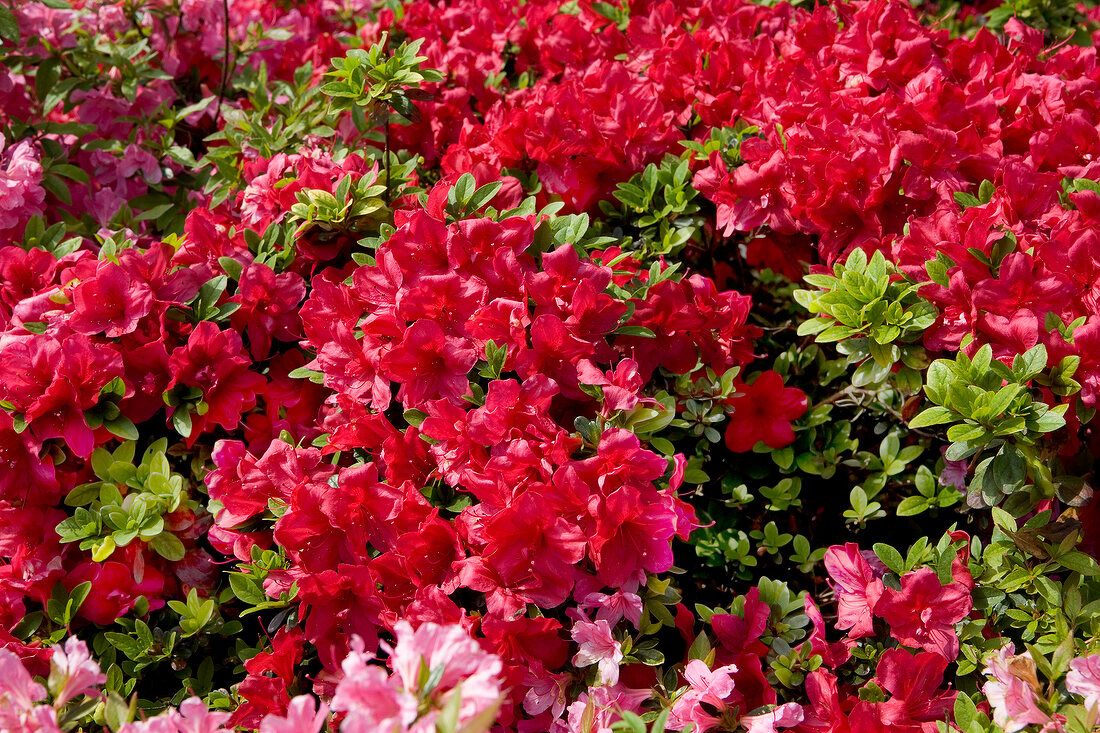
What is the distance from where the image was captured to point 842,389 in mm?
1819

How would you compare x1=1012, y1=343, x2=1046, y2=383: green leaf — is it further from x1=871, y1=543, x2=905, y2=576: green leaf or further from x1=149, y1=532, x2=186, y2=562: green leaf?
x1=149, y1=532, x2=186, y2=562: green leaf

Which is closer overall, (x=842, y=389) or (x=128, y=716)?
(x=128, y=716)

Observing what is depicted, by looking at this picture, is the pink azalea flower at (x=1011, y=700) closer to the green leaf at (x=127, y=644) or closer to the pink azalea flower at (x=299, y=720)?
the pink azalea flower at (x=299, y=720)

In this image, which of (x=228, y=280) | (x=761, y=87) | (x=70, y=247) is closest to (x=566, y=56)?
(x=761, y=87)

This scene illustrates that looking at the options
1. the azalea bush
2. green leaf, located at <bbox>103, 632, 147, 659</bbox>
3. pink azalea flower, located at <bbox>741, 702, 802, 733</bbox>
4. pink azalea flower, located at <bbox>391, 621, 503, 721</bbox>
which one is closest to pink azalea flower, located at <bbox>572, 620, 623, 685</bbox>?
the azalea bush

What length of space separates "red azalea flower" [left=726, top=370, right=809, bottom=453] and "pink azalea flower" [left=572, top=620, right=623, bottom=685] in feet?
1.87

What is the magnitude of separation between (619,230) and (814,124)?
1.37 ft

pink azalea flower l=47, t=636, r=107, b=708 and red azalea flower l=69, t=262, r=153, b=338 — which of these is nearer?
pink azalea flower l=47, t=636, r=107, b=708

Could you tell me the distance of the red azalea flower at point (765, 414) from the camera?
169 centimetres

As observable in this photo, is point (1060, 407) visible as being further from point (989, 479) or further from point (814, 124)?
point (814, 124)

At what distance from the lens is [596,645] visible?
4.07 feet

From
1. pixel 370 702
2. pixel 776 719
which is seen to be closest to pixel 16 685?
pixel 370 702

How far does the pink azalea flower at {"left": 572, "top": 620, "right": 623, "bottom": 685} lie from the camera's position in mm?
1224

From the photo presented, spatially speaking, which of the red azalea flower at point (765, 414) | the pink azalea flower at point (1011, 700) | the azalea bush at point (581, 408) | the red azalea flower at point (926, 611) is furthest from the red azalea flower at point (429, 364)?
the pink azalea flower at point (1011, 700)
